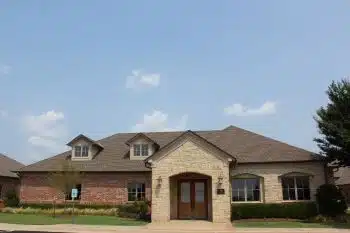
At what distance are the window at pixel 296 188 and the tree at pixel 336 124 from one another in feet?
8.46

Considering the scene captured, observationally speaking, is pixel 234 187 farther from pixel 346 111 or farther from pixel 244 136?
pixel 346 111

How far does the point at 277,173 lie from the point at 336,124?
556 centimetres

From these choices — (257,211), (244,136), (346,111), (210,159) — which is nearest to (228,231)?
(210,159)

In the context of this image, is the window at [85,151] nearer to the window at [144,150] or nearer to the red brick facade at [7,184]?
the window at [144,150]

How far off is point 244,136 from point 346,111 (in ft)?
31.9

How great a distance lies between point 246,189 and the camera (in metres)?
29.1

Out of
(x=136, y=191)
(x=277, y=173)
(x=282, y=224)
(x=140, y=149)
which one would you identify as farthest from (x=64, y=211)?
(x=282, y=224)

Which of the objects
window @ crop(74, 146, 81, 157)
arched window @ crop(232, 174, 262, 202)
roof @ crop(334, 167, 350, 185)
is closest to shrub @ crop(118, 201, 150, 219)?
arched window @ crop(232, 174, 262, 202)

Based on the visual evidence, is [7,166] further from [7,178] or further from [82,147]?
[82,147]

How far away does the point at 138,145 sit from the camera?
34.8m

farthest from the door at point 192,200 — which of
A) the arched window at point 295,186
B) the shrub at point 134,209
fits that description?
the arched window at point 295,186

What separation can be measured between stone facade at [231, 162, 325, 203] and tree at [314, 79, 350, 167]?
A: 1492mm

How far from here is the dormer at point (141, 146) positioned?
34.3 m

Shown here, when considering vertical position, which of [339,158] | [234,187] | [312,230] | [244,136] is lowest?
[312,230]
